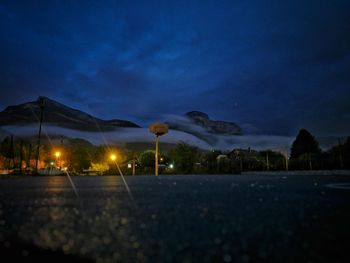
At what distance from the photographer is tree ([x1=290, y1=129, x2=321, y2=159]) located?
43375 millimetres

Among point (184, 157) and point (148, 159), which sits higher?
point (148, 159)

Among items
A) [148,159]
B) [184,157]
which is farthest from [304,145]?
[148,159]

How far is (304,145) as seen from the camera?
43969 mm

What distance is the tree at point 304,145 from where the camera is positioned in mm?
43375

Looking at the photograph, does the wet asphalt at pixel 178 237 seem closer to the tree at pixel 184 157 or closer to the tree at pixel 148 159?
the tree at pixel 184 157

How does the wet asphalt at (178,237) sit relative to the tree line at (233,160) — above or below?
below

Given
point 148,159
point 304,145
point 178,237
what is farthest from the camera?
point 148,159

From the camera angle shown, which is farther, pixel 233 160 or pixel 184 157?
pixel 184 157

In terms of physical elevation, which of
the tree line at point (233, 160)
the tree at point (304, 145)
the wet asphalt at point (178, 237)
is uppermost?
the tree at point (304, 145)

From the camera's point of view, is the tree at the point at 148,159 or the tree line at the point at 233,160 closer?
the tree line at the point at 233,160

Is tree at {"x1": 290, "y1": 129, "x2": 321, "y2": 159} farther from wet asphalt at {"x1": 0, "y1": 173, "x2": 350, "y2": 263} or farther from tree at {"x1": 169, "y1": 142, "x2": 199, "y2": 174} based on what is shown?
wet asphalt at {"x1": 0, "y1": 173, "x2": 350, "y2": 263}

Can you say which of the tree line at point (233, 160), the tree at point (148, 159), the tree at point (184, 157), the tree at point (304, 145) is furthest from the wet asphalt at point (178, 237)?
the tree at point (148, 159)

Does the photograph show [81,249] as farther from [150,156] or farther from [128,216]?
[150,156]

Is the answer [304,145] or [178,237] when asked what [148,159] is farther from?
[178,237]
